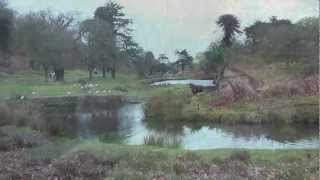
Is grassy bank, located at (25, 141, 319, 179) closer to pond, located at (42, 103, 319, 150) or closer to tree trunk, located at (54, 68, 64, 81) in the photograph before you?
pond, located at (42, 103, 319, 150)

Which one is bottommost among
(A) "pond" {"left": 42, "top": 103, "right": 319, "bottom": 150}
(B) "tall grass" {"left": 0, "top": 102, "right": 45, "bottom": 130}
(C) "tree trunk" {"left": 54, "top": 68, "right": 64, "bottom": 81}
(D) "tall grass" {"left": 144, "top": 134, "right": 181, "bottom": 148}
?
(A) "pond" {"left": 42, "top": 103, "right": 319, "bottom": 150}

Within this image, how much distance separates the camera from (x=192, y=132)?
93.3ft

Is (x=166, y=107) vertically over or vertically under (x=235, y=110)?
over

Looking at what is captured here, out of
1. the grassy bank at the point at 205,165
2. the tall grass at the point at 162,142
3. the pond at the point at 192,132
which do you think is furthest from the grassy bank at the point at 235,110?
the grassy bank at the point at 205,165

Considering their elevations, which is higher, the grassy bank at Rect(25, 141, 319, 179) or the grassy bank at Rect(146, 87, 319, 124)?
the grassy bank at Rect(25, 141, 319, 179)

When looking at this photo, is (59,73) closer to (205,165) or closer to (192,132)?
(192,132)

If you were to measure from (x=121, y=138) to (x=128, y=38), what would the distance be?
7676cm

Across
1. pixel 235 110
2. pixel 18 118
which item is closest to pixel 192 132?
pixel 235 110

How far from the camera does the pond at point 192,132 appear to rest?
23.7m

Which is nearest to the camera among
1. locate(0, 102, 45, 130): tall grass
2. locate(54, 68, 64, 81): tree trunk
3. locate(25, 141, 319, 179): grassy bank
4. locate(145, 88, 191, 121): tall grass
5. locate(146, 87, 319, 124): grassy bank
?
locate(25, 141, 319, 179): grassy bank

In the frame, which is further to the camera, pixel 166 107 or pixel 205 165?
pixel 166 107

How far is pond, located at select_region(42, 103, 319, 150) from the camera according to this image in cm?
2372

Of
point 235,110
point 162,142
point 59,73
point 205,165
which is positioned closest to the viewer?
point 205,165

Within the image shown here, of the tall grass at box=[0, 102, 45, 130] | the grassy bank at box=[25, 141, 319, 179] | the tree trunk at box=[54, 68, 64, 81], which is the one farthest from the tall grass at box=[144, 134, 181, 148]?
the tree trunk at box=[54, 68, 64, 81]
